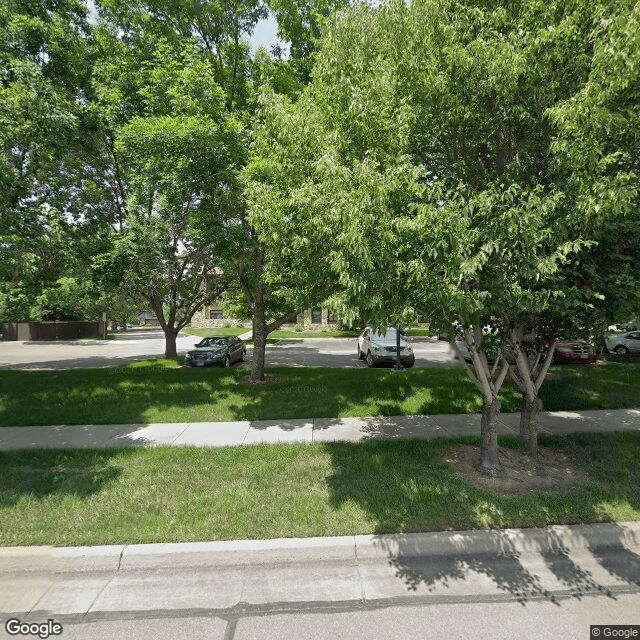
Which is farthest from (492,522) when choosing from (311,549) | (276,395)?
(276,395)

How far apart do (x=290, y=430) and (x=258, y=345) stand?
16.3 feet

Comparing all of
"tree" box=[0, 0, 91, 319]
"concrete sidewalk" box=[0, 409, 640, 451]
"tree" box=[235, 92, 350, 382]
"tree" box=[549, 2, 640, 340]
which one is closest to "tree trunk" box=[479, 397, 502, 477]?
"concrete sidewalk" box=[0, 409, 640, 451]

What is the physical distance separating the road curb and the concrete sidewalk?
291 cm

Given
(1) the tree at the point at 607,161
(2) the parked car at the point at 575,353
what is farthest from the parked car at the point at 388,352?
(1) the tree at the point at 607,161

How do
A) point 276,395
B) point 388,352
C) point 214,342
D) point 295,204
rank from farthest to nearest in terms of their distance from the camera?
point 214,342 → point 388,352 → point 276,395 → point 295,204

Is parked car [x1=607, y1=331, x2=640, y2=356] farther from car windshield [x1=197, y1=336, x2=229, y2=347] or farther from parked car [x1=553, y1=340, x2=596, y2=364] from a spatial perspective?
car windshield [x1=197, y1=336, x2=229, y2=347]

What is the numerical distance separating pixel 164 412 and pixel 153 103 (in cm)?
803

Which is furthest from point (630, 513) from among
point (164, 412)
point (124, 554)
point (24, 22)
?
point (24, 22)

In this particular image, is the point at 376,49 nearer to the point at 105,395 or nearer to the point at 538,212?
the point at 538,212

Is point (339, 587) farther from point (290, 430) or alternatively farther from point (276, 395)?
point (276, 395)

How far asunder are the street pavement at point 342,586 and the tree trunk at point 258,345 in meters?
8.01

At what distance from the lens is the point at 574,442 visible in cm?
675

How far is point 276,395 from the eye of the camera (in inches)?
405

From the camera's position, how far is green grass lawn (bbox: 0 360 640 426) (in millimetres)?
8820
